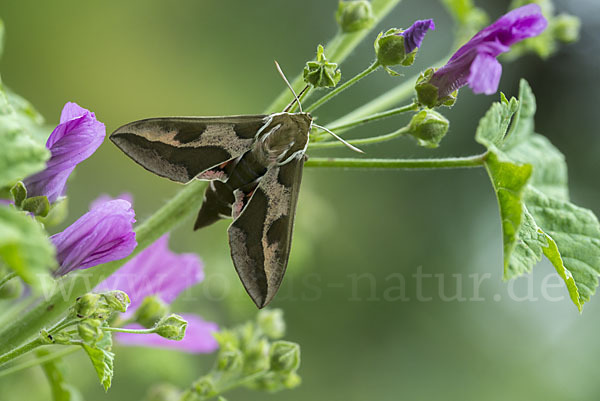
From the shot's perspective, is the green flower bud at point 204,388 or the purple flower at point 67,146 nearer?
the purple flower at point 67,146

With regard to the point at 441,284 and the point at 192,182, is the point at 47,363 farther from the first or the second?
the point at 441,284

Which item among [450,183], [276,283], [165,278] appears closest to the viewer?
[276,283]

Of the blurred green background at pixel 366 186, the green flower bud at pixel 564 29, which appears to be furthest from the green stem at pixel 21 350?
the blurred green background at pixel 366 186

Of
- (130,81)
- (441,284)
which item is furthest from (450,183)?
(130,81)

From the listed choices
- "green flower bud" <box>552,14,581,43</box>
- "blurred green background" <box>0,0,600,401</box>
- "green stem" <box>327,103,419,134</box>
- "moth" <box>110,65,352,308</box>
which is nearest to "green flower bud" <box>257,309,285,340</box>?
"moth" <box>110,65,352,308</box>

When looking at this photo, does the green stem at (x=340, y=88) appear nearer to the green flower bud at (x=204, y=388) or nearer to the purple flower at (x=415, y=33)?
the purple flower at (x=415, y=33)

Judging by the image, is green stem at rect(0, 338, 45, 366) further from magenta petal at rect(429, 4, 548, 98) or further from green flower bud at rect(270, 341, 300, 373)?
magenta petal at rect(429, 4, 548, 98)
